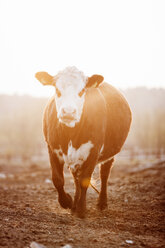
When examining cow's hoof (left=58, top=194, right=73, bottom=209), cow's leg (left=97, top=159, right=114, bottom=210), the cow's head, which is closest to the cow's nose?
the cow's head

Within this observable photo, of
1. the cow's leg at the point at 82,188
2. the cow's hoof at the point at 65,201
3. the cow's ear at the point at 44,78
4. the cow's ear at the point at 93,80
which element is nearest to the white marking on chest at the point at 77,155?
the cow's leg at the point at 82,188

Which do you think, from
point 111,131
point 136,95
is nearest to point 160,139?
point 111,131

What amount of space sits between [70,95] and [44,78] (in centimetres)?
91

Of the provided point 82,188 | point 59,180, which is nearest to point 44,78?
point 59,180

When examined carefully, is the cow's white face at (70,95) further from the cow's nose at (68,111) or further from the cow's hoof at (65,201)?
the cow's hoof at (65,201)

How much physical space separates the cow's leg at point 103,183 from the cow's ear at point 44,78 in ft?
8.38

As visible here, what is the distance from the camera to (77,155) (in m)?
5.26

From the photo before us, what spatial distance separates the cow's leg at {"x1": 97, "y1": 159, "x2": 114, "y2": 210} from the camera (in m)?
6.51

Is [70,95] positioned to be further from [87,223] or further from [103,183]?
[103,183]

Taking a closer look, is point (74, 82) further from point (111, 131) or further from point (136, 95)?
point (136, 95)

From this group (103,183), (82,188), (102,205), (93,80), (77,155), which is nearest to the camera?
(77,155)

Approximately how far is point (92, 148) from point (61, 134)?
607mm

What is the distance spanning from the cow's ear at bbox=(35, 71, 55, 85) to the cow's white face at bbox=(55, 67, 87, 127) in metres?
0.19

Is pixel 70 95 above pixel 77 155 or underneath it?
above
